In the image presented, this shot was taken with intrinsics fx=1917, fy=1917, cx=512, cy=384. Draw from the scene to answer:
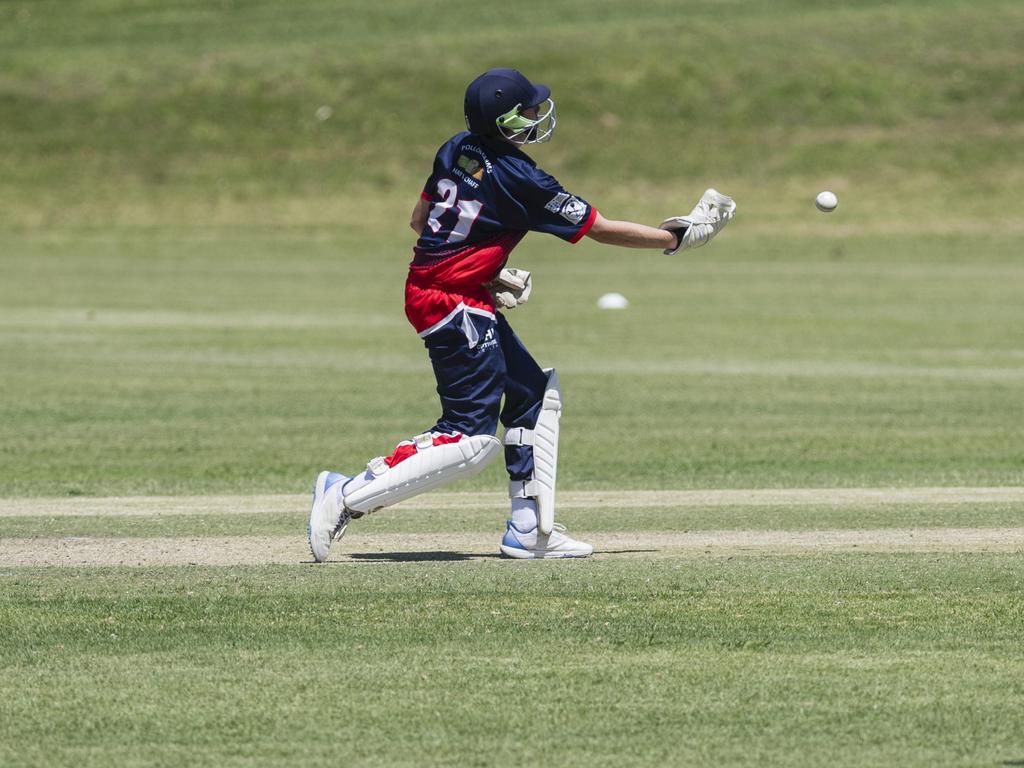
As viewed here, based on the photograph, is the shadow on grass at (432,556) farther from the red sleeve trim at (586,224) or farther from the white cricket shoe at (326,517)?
the red sleeve trim at (586,224)

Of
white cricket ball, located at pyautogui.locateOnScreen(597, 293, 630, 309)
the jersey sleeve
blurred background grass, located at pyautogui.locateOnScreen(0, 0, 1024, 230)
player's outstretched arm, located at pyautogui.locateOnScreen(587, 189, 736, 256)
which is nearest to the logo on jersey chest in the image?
the jersey sleeve

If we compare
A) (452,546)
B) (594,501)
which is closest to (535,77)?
(594,501)

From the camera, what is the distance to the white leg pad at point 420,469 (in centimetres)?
851

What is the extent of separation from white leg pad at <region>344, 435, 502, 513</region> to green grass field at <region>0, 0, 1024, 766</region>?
34 cm

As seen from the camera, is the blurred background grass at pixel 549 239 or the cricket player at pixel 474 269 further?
the blurred background grass at pixel 549 239

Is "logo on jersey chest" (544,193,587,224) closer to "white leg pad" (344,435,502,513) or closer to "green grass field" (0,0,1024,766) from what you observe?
"white leg pad" (344,435,502,513)

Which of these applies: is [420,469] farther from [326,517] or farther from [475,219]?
[475,219]

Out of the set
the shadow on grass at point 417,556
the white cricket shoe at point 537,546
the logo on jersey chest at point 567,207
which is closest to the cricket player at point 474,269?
the logo on jersey chest at point 567,207

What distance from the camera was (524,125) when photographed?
8.42 metres

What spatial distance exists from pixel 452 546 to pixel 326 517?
1.01 m

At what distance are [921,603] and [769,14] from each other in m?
67.1

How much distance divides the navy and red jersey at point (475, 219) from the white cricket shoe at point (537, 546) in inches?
42.2

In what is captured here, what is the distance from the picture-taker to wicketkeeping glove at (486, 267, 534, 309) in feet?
27.8

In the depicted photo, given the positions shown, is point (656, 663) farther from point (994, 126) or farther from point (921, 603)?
point (994, 126)
